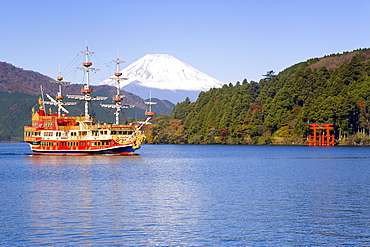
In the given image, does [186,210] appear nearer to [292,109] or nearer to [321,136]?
[321,136]

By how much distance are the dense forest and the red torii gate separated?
1575mm

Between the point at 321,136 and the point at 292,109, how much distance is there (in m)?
19.6


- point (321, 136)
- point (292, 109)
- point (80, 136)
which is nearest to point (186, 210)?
point (80, 136)

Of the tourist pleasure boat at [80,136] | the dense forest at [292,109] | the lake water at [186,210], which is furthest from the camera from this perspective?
the dense forest at [292,109]

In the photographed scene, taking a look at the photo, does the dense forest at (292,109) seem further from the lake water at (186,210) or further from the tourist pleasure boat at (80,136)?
the lake water at (186,210)

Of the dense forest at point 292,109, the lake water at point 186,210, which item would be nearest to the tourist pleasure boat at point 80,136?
the lake water at point 186,210

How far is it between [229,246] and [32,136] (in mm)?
89890

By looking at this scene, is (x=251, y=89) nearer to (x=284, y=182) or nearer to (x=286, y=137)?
(x=286, y=137)

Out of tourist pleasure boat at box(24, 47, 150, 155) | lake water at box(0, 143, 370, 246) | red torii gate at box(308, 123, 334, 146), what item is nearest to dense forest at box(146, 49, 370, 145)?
red torii gate at box(308, 123, 334, 146)

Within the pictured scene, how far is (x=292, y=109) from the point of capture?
16638cm

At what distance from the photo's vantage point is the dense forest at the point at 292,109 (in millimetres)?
144250

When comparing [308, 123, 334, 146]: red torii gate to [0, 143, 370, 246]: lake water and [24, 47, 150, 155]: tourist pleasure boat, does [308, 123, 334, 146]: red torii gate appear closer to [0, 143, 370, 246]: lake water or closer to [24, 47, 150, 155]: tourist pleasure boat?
[24, 47, 150, 155]: tourist pleasure boat

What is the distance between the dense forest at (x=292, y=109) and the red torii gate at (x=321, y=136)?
62.0 inches

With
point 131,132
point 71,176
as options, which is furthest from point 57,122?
point 71,176
